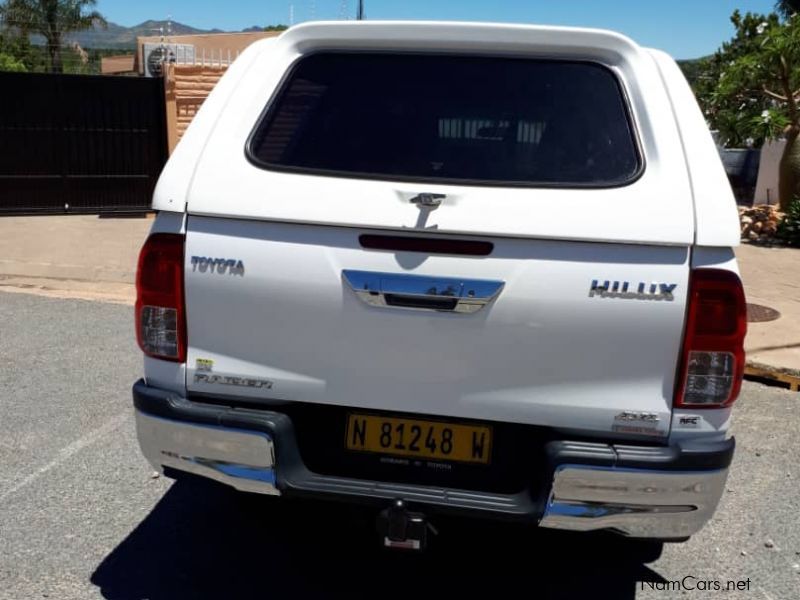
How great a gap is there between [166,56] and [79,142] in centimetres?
177

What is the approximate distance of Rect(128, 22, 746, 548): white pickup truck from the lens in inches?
107

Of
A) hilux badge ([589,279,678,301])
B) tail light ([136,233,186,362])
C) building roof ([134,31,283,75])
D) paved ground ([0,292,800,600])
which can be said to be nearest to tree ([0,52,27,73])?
building roof ([134,31,283,75])

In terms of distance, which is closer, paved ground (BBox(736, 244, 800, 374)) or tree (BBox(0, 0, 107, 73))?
paved ground (BBox(736, 244, 800, 374))

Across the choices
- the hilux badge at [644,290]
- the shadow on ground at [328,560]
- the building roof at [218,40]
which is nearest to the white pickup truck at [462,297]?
the hilux badge at [644,290]

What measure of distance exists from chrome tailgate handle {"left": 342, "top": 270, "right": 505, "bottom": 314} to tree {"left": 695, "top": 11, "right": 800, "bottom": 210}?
12082 millimetres

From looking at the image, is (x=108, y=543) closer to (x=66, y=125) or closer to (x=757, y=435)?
(x=757, y=435)

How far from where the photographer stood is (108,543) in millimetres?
3613

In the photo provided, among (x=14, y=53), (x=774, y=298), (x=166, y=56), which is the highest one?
(x=166, y=56)

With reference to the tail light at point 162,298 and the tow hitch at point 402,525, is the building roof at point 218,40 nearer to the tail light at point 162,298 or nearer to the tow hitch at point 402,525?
the tail light at point 162,298

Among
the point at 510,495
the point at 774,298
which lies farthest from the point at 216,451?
the point at 774,298

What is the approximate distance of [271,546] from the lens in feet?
12.1

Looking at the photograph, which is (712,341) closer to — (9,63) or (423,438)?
(423,438)

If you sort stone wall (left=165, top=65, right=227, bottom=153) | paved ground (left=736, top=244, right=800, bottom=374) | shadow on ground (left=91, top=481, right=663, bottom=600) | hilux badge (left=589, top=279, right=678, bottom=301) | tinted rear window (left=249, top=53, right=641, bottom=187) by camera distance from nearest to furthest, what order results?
hilux badge (left=589, top=279, right=678, bottom=301) < tinted rear window (left=249, top=53, right=641, bottom=187) < shadow on ground (left=91, top=481, right=663, bottom=600) < paved ground (left=736, top=244, right=800, bottom=374) < stone wall (left=165, top=65, right=227, bottom=153)

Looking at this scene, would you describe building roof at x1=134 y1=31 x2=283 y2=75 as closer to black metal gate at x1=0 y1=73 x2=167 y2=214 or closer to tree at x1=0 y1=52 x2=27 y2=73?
black metal gate at x1=0 y1=73 x2=167 y2=214
